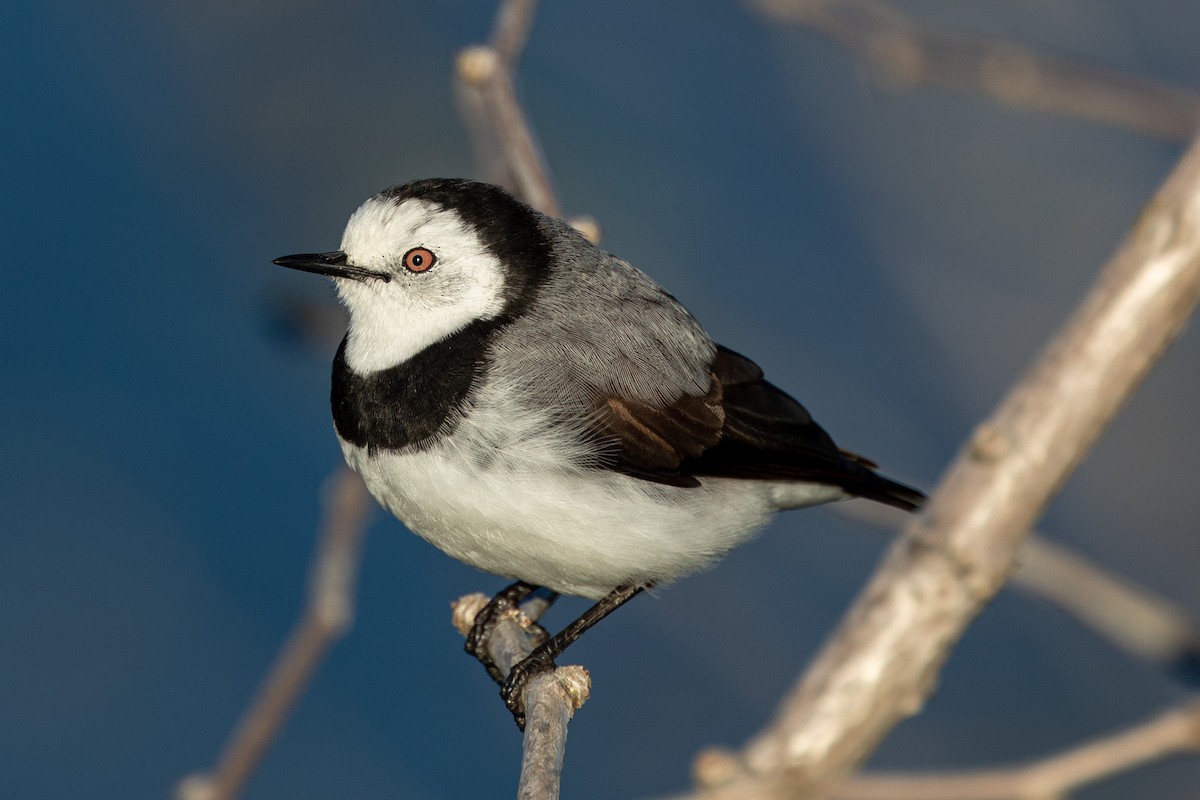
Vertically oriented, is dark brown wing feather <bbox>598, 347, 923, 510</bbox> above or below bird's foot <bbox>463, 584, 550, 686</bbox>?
above

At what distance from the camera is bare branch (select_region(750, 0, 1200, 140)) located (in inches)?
157

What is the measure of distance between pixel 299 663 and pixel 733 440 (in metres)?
1.51

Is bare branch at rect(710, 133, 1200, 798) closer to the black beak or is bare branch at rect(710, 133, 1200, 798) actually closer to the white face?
the white face

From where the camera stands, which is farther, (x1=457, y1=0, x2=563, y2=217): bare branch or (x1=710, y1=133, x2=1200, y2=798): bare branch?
(x1=457, y1=0, x2=563, y2=217): bare branch

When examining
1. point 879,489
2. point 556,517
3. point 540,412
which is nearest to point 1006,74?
point 879,489

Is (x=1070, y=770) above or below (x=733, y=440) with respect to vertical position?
below

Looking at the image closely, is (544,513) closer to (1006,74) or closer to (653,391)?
(653,391)

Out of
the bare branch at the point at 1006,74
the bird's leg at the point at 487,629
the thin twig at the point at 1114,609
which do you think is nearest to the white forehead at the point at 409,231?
the bird's leg at the point at 487,629

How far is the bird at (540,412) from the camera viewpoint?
372 cm

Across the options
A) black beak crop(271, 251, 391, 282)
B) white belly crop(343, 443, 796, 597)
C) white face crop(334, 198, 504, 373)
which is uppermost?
white face crop(334, 198, 504, 373)

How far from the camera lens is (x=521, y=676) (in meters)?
3.97

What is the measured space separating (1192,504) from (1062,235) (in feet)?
5.21

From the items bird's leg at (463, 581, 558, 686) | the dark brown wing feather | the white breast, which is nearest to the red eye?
the white breast

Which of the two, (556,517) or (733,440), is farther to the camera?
(733,440)
